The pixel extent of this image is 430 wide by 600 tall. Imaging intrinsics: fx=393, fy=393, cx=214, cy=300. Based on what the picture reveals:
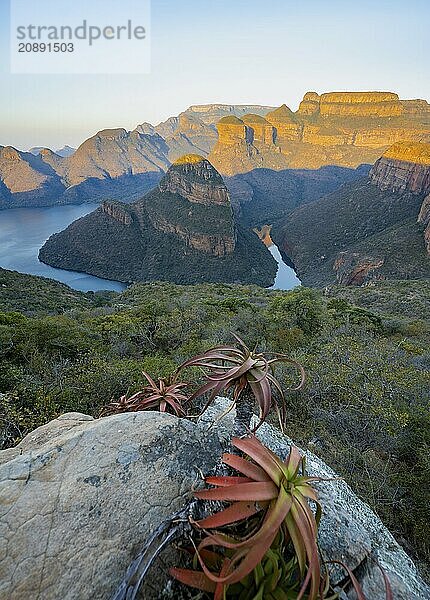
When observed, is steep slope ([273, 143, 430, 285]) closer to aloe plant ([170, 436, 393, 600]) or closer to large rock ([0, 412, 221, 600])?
large rock ([0, 412, 221, 600])

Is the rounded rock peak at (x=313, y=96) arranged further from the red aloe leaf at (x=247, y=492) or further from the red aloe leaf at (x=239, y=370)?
the red aloe leaf at (x=247, y=492)

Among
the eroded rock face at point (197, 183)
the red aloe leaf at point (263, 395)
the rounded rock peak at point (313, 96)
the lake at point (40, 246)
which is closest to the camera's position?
the red aloe leaf at point (263, 395)

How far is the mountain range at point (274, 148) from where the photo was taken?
410 feet

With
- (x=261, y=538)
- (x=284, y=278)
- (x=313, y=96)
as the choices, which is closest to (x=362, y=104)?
(x=313, y=96)

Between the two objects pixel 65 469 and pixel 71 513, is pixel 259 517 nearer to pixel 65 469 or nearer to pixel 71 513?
pixel 71 513

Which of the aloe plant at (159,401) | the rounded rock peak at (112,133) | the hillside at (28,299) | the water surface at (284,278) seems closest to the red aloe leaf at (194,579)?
the aloe plant at (159,401)

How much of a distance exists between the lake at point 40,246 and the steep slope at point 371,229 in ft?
11.7

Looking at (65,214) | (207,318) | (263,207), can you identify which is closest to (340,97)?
(263,207)

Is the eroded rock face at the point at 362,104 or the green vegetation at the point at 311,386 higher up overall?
the eroded rock face at the point at 362,104

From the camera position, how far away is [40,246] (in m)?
81.6

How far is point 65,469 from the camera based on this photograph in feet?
5.82

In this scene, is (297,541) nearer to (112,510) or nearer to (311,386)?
(112,510)

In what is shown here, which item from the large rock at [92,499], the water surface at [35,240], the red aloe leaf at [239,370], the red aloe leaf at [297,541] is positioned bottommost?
the water surface at [35,240]

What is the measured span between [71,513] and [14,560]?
0.23 meters
